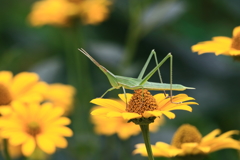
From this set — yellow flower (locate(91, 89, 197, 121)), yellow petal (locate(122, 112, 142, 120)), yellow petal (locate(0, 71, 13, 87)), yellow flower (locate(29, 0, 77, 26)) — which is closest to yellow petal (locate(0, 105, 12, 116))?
yellow petal (locate(0, 71, 13, 87))

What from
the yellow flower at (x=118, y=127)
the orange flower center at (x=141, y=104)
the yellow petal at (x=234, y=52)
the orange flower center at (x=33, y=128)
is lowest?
the orange flower center at (x=141, y=104)

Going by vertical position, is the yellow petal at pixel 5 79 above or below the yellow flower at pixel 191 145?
Result: above

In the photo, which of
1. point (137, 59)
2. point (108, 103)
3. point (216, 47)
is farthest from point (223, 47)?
point (137, 59)

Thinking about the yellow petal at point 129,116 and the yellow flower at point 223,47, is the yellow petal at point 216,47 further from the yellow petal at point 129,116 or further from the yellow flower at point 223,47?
the yellow petal at point 129,116

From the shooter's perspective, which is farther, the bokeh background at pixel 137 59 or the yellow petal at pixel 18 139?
the bokeh background at pixel 137 59

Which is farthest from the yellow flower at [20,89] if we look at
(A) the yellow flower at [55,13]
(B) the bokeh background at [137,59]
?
(A) the yellow flower at [55,13]

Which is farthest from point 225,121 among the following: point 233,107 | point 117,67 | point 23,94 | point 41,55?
point 41,55

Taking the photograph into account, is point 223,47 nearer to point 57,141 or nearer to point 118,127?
point 57,141
